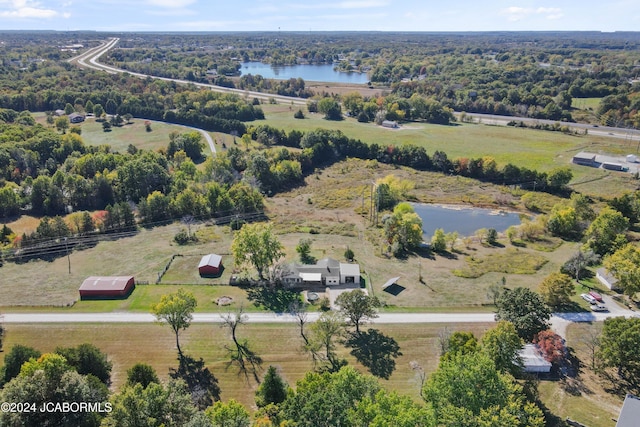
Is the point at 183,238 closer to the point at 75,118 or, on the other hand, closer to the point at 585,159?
the point at 585,159

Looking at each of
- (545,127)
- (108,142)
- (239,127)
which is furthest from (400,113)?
(108,142)

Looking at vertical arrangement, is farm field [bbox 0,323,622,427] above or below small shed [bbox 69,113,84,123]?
below

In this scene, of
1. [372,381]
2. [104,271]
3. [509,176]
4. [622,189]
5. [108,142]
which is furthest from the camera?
[108,142]

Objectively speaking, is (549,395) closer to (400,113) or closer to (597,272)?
(597,272)

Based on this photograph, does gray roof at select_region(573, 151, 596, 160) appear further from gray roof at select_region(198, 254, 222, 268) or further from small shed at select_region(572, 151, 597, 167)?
gray roof at select_region(198, 254, 222, 268)

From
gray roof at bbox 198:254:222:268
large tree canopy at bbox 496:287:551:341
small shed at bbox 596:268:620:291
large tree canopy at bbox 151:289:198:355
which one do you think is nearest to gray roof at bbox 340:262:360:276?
gray roof at bbox 198:254:222:268

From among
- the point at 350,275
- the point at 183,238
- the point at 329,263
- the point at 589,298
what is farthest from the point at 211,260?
the point at 589,298
